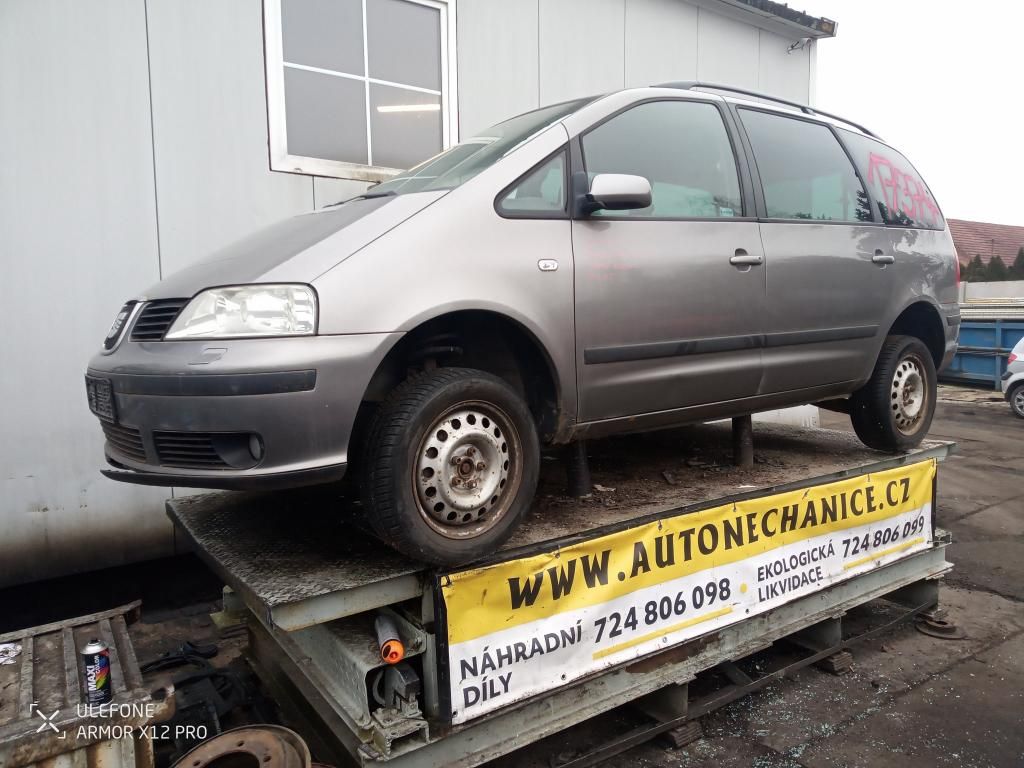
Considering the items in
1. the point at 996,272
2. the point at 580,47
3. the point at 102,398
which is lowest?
the point at 102,398

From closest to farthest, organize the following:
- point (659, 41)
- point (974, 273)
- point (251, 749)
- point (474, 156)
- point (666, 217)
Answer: point (251, 749) → point (474, 156) → point (666, 217) → point (659, 41) → point (974, 273)

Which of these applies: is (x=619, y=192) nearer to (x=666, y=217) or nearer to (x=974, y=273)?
(x=666, y=217)

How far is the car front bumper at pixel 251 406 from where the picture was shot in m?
1.98

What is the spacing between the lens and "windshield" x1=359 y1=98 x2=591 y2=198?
2.55 metres

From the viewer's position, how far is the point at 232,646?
3986mm

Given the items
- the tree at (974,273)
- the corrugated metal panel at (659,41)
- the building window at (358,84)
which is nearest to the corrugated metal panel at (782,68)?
the corrugated metal panel at (659,41)

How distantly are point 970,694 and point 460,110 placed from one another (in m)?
4.64

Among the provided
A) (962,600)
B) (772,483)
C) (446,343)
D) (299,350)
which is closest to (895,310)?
(772,483)

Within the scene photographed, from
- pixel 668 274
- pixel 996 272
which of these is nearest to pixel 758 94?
pixel 668 274

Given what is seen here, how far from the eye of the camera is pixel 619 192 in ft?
8.13

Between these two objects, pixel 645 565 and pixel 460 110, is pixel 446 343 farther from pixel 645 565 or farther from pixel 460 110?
pixel 460 110

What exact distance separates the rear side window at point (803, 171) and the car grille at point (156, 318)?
249cm

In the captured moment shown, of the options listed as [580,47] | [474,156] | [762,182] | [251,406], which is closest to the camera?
[251,406]

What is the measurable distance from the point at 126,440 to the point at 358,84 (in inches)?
133
